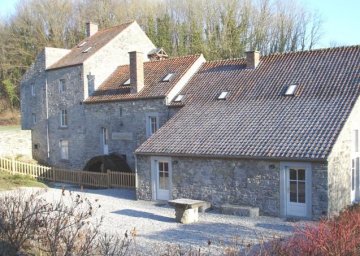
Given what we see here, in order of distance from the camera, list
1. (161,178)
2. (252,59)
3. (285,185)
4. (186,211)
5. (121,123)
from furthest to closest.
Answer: (121,123), (252,59), (161,178), (285,185), (186,211)

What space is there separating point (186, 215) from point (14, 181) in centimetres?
1146

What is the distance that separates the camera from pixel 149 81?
23781 millimetres

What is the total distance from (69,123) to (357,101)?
18444mm

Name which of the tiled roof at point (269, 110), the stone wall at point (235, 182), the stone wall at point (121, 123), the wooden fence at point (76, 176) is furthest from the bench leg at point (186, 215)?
the stone wall at point (121, 123)

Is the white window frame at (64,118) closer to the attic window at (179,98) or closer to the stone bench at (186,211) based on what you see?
the attic window at (179,98)

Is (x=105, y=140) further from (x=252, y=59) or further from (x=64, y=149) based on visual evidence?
(x=252, y=59)

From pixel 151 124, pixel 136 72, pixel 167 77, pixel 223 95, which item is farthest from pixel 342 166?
pixel 136 72

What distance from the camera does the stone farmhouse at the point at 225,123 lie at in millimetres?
14508

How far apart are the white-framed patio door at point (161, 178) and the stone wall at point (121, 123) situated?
423 cm

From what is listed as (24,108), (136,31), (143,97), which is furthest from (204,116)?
(24,108)

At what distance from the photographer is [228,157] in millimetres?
15633

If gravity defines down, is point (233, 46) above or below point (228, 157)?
above

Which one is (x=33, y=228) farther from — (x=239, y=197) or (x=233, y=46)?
(x=233, y=46)

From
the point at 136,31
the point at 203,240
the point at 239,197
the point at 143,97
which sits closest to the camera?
the point at 203,240
